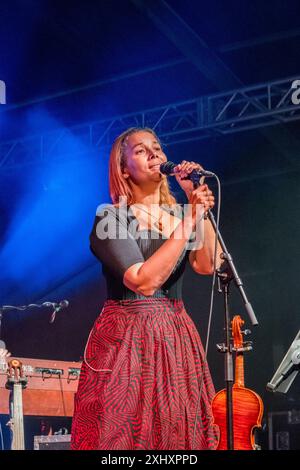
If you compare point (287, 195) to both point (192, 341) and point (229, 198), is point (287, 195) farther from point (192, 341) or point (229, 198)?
point (192, 341)

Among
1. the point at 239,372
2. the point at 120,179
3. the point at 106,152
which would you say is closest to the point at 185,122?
the point at 106,152

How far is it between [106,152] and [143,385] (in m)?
5.47

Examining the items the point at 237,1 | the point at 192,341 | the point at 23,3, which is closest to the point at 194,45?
the point at 237,1

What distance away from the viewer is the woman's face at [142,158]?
8.27ft

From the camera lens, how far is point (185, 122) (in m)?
7.43

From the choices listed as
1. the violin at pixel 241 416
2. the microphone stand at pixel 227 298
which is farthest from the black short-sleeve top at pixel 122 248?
the violin at pixel 241 416

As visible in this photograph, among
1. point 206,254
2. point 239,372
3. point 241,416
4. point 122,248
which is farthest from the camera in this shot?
point 239,372

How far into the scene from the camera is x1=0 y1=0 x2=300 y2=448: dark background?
6.25 metres

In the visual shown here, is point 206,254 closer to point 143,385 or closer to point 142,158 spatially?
point 142,158

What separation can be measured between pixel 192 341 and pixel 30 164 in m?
5.60

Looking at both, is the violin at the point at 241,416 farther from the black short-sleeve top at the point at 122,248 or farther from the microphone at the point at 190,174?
the microphone at the point at 190,174

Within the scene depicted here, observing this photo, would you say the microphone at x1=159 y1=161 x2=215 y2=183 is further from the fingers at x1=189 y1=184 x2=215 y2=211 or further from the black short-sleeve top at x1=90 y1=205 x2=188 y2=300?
the black short-sleeve top at x1=90 y1=205 x2=188 y2=300

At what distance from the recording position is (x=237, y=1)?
5.95 m
